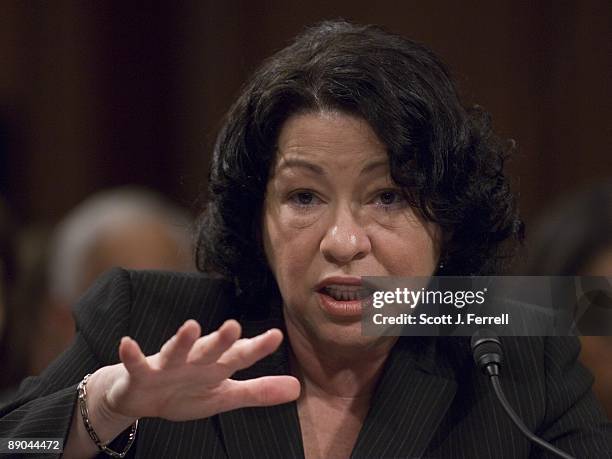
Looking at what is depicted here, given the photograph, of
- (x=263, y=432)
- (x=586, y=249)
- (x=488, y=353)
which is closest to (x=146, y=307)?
(x=263, y=432)

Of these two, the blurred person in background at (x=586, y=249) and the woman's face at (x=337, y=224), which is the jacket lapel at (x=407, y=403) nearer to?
the woman's face at (x=337, y=224)

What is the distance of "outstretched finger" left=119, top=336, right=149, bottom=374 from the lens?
3.11 feet

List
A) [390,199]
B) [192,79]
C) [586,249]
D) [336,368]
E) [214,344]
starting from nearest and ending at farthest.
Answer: [214,344] < [390,199] < [336,368] < [586,249] < [192,79]

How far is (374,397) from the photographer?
1.30 m

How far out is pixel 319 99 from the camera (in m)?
1.22

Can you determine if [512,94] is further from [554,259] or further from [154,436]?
[154,436]

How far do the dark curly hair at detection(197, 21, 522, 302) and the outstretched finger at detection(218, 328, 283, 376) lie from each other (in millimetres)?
339

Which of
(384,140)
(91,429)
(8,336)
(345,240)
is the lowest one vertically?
(8,336)

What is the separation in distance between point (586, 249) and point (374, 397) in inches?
19.0

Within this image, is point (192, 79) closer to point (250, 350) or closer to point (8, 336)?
point (8, 336)

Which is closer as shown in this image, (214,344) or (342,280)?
(214,344)

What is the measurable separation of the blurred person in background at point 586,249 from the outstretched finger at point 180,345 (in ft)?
2.27

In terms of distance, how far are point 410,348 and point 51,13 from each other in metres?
1.65

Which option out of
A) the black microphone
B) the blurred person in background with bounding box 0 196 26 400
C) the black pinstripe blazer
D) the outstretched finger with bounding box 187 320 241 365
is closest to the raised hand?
the outstretched finger with bounding box 187 320 241 365
